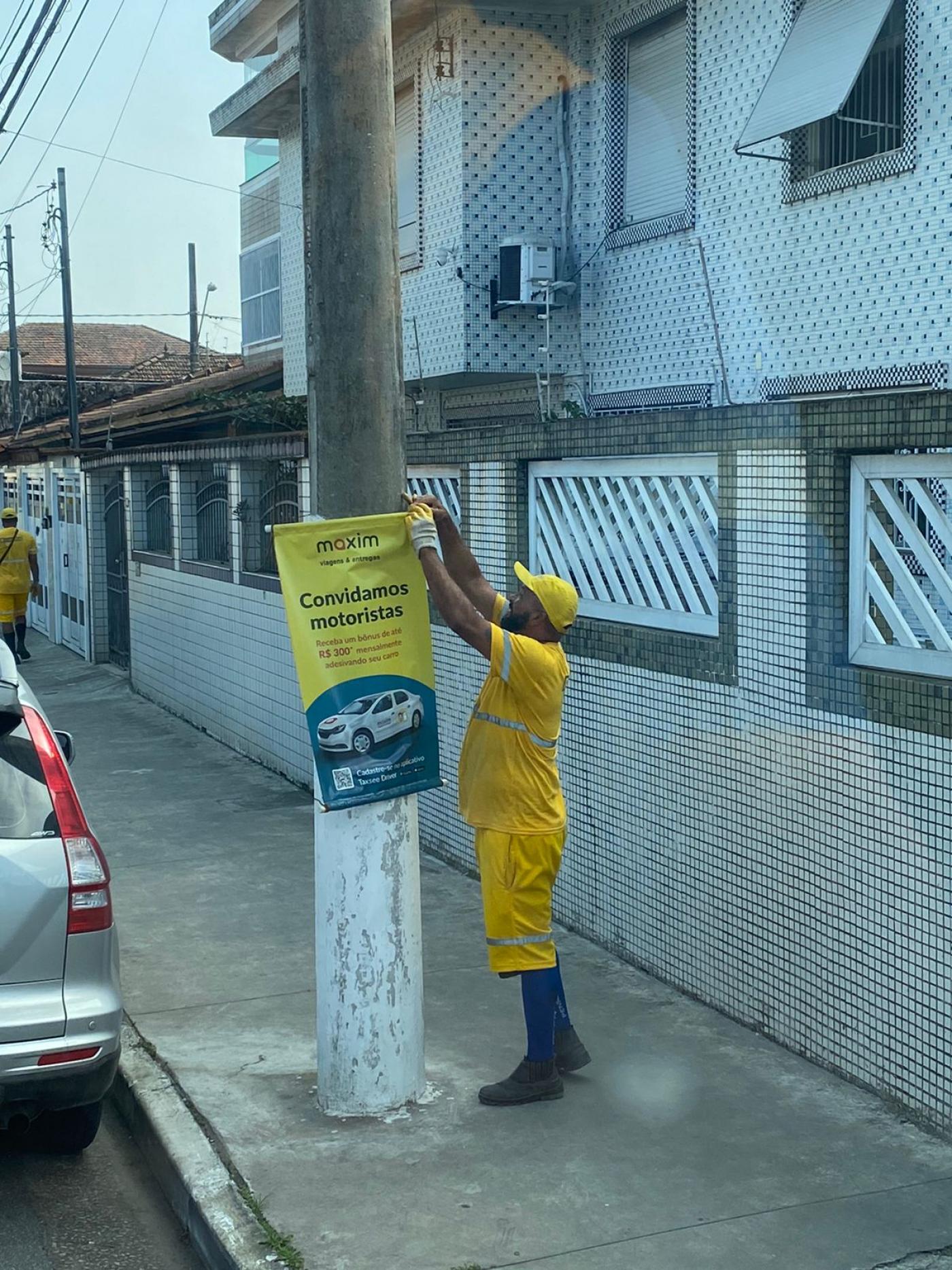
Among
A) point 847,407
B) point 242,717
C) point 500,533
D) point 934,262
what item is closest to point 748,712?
Answer: point 847,407

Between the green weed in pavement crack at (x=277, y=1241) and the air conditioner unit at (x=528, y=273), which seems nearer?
the green weed in pavement crack at (x=277, y=1241)

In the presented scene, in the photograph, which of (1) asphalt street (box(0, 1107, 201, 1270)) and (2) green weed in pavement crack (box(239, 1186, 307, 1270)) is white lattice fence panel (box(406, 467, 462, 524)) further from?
(2) green weed in pavement crack (box(239, 1186, 307, 1270))

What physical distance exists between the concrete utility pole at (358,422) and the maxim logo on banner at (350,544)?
0.16 meters

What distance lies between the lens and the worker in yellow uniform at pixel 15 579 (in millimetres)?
16578

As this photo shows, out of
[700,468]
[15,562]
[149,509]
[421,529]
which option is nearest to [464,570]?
[421,529]

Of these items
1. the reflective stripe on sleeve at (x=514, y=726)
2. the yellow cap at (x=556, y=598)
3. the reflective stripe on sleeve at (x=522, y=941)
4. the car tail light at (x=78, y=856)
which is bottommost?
the reflective stripe on sleeve at (x=522, y=941)

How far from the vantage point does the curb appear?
12.9 feet

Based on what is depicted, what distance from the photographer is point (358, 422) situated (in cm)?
473

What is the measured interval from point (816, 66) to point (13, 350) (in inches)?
1102

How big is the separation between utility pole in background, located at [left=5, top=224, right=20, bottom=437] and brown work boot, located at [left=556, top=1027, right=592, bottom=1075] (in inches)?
1168

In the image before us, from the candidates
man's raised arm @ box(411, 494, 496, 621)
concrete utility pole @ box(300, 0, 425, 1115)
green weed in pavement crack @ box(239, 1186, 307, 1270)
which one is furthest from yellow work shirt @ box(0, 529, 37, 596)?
green weed in pavement crack @ box(239, 1186, 307, 1270)

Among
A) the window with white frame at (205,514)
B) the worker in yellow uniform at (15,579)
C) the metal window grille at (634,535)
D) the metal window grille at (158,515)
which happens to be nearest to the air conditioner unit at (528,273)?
the window with white frame at (205,514)

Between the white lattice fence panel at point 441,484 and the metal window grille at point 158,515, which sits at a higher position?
the white lattice fence panel at point 441,484

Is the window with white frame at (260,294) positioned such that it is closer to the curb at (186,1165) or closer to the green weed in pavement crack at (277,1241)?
the curb at (186,1165)
